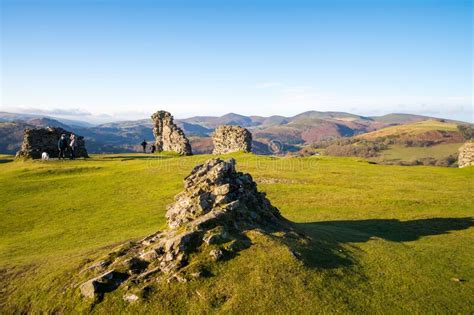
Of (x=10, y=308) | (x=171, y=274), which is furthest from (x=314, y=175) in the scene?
(x=10, y=308)

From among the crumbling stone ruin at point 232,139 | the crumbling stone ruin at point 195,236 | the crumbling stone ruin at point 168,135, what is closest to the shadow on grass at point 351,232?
the crumbling stone ruin at point 195,236

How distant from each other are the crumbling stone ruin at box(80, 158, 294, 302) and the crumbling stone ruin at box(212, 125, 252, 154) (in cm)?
4785

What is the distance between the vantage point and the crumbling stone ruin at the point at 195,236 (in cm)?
1260

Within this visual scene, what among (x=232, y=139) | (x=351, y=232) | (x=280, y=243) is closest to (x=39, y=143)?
(x=232, y=139)

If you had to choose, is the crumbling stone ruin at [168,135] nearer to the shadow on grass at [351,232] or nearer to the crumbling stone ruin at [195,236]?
the shadow on grass at [351,232]

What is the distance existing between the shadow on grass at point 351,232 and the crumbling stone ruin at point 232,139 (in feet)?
144

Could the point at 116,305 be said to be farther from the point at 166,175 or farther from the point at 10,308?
the point at 166,175

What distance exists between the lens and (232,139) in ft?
230

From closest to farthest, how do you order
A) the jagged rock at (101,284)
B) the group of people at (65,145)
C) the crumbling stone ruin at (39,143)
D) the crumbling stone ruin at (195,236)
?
the jagged rock at (101,284) < the crumbling stone ruin at (195,236) < the group of people at (65,145) < the crumbling stone ruin at (39,143)

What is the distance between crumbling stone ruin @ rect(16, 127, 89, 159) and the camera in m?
53.0

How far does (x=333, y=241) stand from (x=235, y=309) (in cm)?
782

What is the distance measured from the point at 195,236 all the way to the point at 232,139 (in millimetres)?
56182

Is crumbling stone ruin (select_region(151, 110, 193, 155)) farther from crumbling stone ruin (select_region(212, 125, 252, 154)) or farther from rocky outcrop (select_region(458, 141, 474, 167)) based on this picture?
rocky outcrop (select_region(458, 141, 474, 167))

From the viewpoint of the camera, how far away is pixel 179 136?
229 ft
